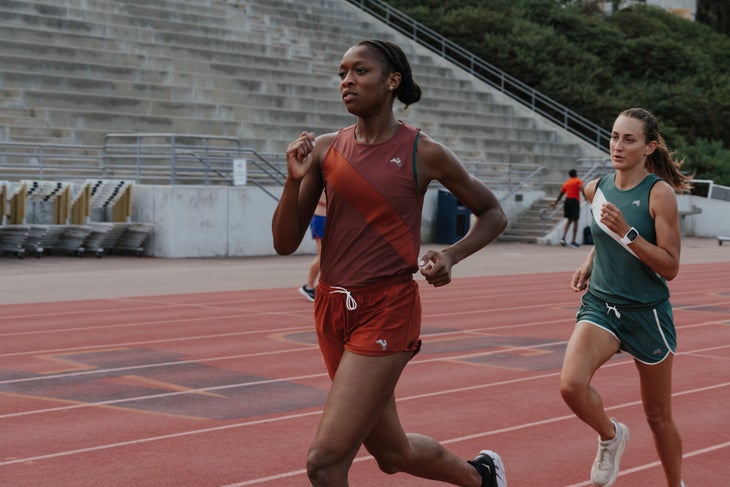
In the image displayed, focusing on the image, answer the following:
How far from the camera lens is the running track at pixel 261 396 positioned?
6238 millimetres

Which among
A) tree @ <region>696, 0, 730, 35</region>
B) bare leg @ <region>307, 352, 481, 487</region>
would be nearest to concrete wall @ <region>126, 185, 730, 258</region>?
bare leg @ <region>307, 352, 481, 487</region>

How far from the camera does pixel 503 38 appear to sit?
44.2 m

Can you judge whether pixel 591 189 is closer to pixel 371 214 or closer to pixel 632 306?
pixel 632 306

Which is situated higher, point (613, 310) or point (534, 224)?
point (613, 310)

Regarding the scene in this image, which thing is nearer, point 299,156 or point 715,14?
point 299,156

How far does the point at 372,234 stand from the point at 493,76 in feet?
128

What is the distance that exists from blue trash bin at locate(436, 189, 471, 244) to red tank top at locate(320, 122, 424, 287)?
22172 millimetres

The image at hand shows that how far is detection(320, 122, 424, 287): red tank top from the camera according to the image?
14.6 ft

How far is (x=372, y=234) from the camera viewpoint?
4.46 metres

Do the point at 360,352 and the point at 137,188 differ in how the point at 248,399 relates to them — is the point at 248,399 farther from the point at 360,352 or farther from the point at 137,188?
the point at 137,188

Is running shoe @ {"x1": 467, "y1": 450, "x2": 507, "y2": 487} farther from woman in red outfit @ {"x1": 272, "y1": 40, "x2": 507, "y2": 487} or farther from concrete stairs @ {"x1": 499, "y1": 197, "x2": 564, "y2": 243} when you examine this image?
concrete stairs @ {"x1": 499, "y1": 197, "x2": 564, "y2": 243}

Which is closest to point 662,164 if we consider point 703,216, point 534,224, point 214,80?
point 534,224

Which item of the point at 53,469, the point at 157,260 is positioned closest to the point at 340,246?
the point at 53,469

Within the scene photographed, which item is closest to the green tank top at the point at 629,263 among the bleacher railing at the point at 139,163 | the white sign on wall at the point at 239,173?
the white sign on wall at the point at 239,173
